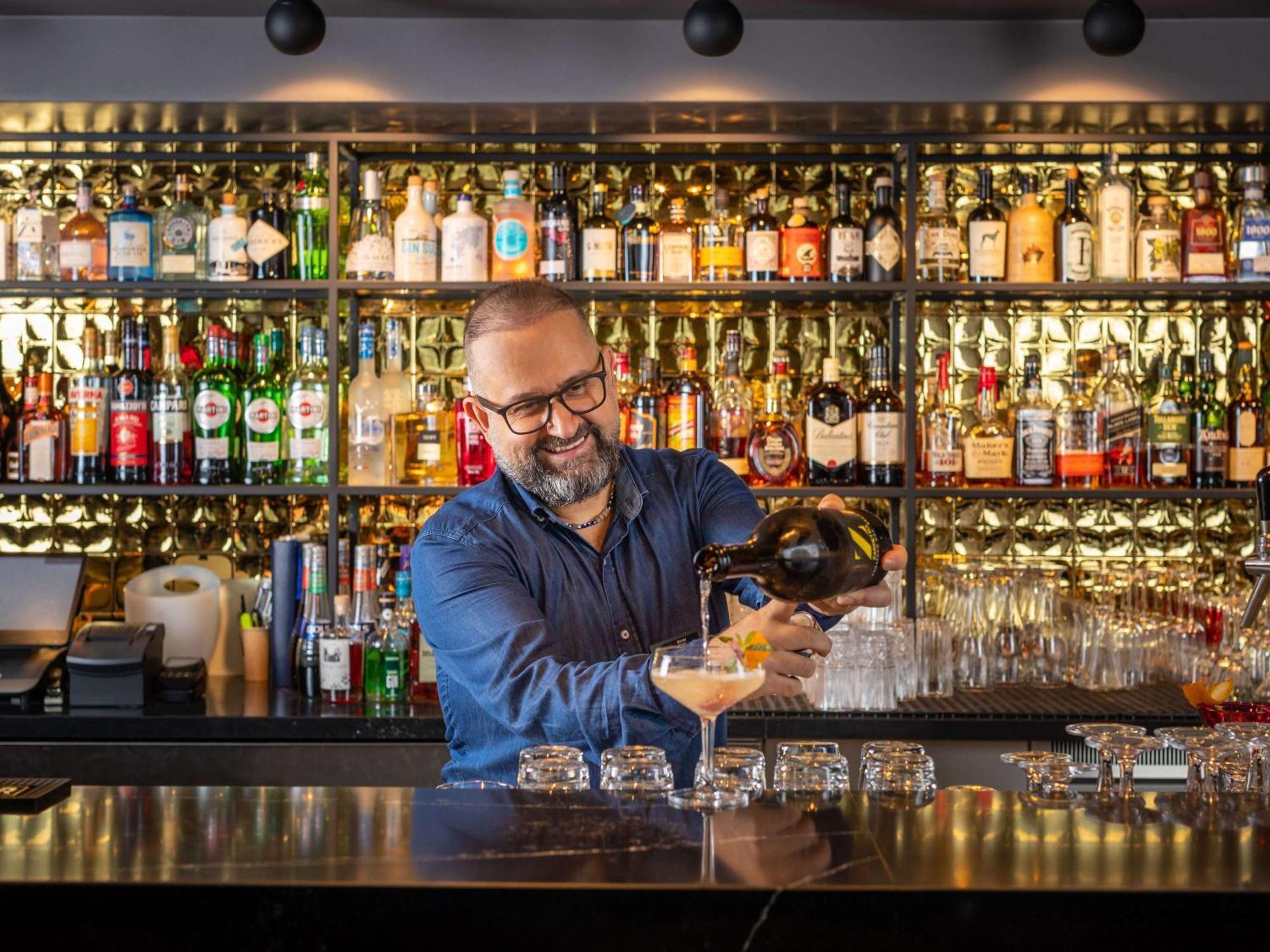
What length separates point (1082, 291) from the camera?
3230 mm

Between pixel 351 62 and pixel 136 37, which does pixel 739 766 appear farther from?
pixel 136 37

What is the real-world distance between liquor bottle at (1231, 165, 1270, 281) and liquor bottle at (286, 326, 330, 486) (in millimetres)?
2149

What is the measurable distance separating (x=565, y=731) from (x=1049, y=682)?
5.71ft

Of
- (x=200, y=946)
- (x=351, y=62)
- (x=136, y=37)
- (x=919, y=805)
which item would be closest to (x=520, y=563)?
(x=919, y=805)

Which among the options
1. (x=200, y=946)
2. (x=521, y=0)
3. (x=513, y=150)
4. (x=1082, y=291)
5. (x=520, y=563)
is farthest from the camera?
(x=513, y=150)

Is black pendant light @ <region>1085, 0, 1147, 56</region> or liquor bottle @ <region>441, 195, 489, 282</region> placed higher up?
black pendant light @ <region>1085, 0, 1147, 56</region>

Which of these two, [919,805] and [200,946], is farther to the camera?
[919,805]

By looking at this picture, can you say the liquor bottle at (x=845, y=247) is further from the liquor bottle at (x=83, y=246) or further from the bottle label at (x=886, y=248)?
the liquor bottle at (x=83, y=246)

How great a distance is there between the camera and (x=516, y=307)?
1956 millimetres

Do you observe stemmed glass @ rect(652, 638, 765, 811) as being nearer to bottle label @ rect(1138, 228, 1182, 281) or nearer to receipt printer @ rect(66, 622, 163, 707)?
receipt printer @ rect(66, 622, 163, 707)

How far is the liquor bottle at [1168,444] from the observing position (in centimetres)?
328

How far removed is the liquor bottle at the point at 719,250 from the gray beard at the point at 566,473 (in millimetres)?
1379

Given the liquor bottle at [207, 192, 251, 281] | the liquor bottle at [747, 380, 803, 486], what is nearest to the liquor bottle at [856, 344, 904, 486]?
Result: the liquor bottle at [747, 380, 803, 486]

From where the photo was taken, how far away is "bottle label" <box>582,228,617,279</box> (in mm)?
3234
